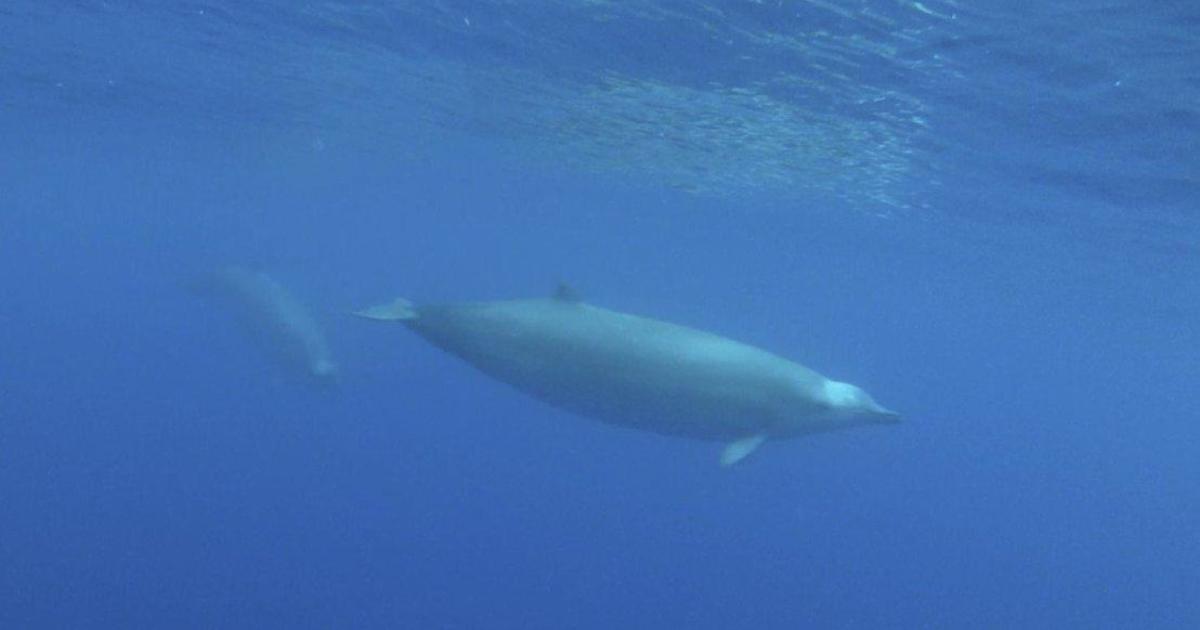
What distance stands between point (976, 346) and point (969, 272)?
6969cm

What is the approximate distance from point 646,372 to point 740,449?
139cm

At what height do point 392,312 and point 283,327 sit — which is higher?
point 392,312

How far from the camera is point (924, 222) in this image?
33375 millimetres

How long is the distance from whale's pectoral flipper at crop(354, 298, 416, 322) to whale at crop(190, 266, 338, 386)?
32.8ft

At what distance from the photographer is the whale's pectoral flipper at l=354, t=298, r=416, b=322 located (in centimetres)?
1230

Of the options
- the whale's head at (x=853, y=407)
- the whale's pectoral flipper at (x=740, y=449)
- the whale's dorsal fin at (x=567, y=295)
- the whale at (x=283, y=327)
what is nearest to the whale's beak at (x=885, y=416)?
the whale's head at (x=853, y=407)

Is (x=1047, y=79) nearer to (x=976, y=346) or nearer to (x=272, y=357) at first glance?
(x=272, y=357)

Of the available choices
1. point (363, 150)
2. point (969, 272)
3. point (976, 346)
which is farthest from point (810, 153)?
point (976, 346)

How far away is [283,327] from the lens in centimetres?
2303

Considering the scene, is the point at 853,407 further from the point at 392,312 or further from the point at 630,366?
the point at 392,312

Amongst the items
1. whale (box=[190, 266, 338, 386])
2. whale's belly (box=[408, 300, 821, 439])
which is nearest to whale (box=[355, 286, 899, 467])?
whale's belly (box=[408, 300, 821, 439])

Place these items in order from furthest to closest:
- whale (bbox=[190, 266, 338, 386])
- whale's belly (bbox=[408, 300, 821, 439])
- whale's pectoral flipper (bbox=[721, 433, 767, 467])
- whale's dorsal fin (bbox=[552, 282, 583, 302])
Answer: whale (bbox=[190, 266, 338, 386])
whale's dorsal fin (bbox=[552, 282, 583, 302])
whale's belly (bbox=[408, 300, 821, 439])
whale's pectoral flipper (bbox=[721, 433, 767, 467])

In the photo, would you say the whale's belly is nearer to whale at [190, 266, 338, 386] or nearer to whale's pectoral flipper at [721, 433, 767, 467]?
whale's pectoral flipper at [721, 433, 767, 467]

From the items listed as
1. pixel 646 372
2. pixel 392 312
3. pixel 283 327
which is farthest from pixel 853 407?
pixel 283 327
